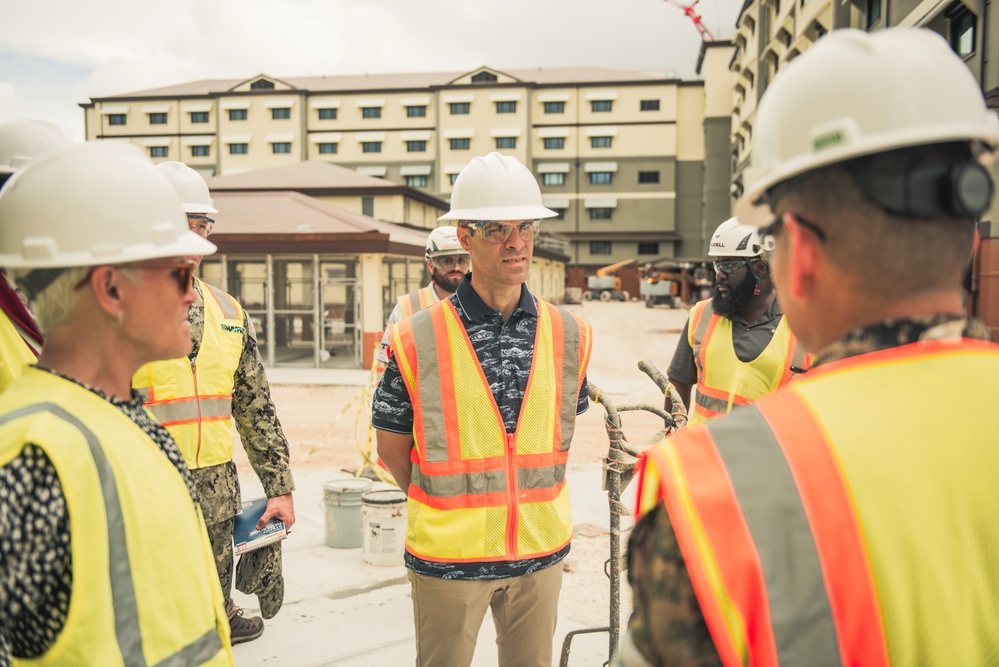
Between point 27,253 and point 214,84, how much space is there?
6733cm

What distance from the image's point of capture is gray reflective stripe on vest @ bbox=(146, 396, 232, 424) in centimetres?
343

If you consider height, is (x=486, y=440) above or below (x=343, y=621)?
above

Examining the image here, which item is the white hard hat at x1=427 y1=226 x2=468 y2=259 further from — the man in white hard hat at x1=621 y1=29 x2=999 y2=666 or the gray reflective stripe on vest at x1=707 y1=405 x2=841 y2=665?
the gray reflective stripe on vest at x1=707 y1=405 x2=841 y2=665

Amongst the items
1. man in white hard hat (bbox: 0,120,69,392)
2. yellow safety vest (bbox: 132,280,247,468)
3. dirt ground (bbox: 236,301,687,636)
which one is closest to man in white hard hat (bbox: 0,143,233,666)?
man in white hard hat (bbox: 0,120,69,392)

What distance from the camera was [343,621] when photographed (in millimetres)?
4746

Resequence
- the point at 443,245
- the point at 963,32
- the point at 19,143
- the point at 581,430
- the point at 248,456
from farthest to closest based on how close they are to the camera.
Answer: the point at 963,32 < the point at 581,430 < the point at 443,245 < the point at 248,456 < the point at 19,143

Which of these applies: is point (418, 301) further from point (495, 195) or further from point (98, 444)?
point (98, 444)

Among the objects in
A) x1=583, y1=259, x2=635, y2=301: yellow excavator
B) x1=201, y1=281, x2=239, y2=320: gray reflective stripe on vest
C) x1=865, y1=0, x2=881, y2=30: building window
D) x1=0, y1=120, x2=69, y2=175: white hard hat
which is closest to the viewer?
x1=0, y1=120, x2=69, y2=175: white hard hat

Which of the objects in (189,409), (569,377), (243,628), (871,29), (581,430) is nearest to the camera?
(569,377)

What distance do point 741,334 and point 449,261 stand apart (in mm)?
2445

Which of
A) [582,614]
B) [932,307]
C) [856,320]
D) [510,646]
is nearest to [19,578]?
[856,320]

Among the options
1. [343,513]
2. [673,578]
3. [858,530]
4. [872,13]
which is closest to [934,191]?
[858,530]

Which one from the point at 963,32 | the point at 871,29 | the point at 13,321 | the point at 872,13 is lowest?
the point at 13,321

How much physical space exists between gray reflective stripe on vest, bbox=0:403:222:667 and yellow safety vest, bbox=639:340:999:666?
1047 mm
